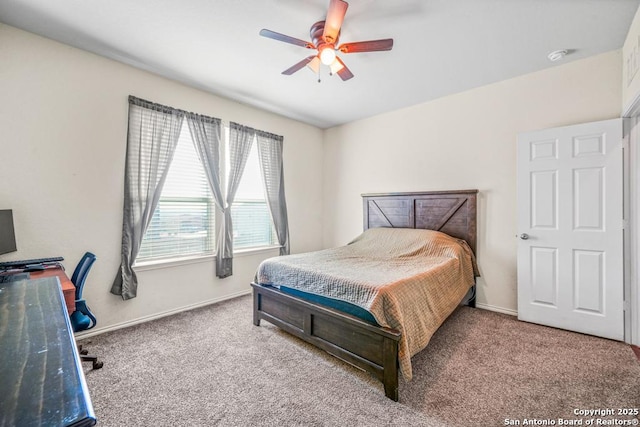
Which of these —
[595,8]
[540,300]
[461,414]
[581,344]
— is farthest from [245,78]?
[581,344]

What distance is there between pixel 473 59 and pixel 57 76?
391 centimetres

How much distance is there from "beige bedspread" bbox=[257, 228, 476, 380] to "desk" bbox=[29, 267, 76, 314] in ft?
4.93

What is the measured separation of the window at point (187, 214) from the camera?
3.20 m

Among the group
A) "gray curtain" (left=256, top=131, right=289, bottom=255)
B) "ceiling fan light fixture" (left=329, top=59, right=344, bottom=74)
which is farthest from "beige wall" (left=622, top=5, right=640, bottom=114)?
"gray curtain" (left=256, top=131, right=289, bottom=255)

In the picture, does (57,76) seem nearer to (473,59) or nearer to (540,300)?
(473,59)

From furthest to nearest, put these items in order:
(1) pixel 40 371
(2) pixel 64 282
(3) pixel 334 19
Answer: (3) pixel 334 19
(2) pixel 64 282
(1) pixel 40 371

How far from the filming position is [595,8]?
2.08 m

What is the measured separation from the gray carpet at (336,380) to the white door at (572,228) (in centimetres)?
26

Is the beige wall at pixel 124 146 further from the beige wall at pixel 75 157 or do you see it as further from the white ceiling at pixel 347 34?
the white ceiling at pixel 347 34

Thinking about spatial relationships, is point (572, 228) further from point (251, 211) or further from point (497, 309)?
point (251, 211)

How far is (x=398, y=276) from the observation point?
2234 millimetres

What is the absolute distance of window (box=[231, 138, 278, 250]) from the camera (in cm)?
398

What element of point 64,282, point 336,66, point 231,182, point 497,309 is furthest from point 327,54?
point 497,309

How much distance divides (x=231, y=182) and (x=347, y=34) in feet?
7.43
